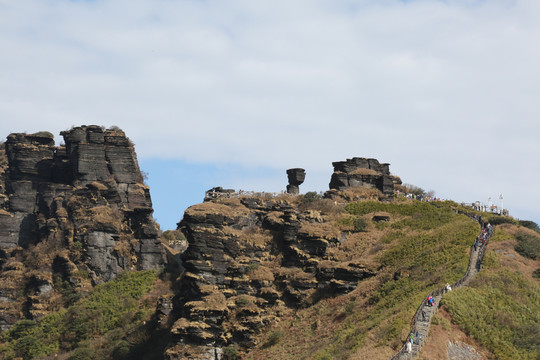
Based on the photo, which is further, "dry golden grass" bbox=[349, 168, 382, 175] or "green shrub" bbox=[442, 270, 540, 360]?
"dry golden grass" bbox=[349, 168, 382, 175]

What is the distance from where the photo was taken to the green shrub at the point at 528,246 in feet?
234

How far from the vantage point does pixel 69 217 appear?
93688 mm

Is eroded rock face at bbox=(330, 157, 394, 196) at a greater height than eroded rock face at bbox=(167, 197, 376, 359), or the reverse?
eroded rock face at bbox=(330, 157, 394, 196)

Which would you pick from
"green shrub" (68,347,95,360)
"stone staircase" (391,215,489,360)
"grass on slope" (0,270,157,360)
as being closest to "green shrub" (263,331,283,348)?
"stone staircase" (391,215,489,360)

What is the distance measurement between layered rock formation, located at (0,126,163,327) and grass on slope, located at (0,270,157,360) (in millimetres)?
1933

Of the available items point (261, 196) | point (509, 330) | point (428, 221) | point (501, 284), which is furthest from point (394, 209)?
point (509, 330)

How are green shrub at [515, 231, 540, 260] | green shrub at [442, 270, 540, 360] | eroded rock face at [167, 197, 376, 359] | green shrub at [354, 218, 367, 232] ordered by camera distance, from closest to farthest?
1. green shrub at [442, 270, 540, 360]
2. eroded rock face at [167, 197, 376, 359]
3. green shrub at [515, 231, 540, 260]
4. green shrub at [354, 218, 367, 232]

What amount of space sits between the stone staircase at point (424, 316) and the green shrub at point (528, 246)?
17.1 feet

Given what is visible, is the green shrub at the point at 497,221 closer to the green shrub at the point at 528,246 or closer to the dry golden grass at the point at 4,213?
the green shrub at the point at 528,246

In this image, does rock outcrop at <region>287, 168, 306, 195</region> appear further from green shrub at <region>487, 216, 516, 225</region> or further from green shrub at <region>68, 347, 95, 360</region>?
green shrub at <region>68, 347, 95, 360</region>

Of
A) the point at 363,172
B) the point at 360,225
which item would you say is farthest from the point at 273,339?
the point at 363,172

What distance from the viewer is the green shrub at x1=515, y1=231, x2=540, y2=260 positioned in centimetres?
7144

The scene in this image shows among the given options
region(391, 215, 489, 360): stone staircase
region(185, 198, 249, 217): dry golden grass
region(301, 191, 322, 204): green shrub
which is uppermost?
region(301, 191, 322, 204): green shrub

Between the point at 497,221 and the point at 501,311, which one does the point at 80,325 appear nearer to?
the point at 501,311
